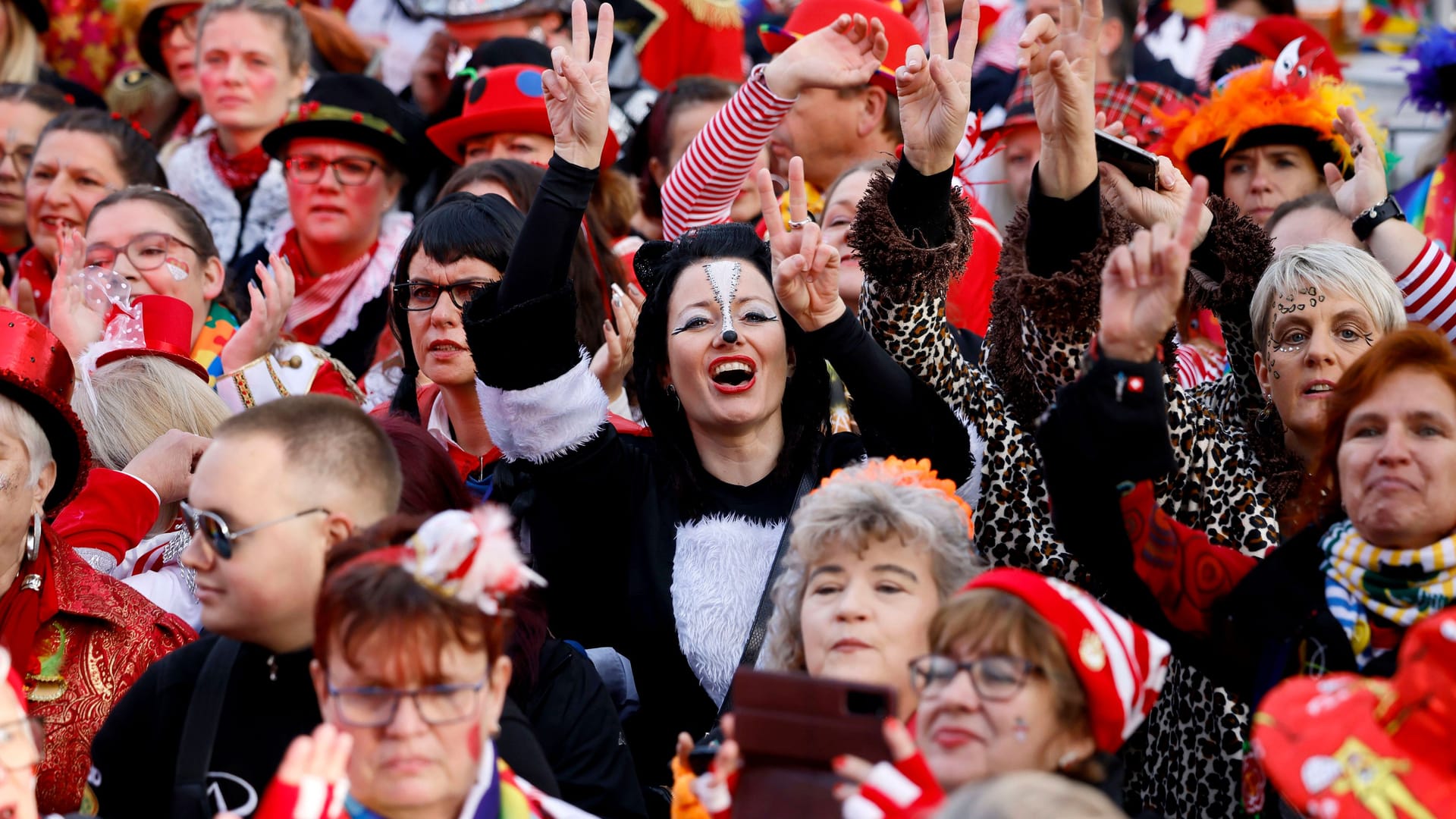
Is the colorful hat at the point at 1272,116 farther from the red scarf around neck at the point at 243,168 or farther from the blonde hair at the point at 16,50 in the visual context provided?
the blonde hair at the point at 16,50

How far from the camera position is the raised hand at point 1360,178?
170 inches

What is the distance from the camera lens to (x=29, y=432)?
12.4 ft

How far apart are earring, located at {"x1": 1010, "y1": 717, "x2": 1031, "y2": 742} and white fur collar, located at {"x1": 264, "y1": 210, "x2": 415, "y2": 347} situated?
3.80 meters

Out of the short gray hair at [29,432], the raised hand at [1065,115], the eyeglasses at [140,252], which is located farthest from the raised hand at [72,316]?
the raised hand at [1065,115]

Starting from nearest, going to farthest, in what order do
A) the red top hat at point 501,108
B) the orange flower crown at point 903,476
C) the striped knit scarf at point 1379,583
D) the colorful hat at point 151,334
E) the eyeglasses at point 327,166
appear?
the striped knit scarf at point 1379,583 → the orange flower crown at point 903,476 → the colorful hat at point 151,334 → the red top hat at point 501,108 → the eyeglasses at point 327,166

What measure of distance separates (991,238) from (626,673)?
79.5 inches

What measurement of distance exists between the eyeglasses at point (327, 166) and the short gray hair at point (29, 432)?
2527mm

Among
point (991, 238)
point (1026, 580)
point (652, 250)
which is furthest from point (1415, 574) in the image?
point (991, 238)

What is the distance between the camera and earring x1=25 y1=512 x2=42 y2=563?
371 centimetres

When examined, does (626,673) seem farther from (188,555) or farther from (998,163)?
(998,163)

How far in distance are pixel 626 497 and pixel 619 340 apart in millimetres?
767

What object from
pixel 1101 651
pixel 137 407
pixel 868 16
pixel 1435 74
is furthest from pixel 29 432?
Answer: pixel 1435 74

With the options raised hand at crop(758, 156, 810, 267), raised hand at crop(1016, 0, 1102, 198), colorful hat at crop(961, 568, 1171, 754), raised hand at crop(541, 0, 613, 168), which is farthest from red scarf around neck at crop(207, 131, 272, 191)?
colorful hat at crop(961, 568, 1171, 754)

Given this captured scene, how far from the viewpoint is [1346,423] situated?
3.10 m
